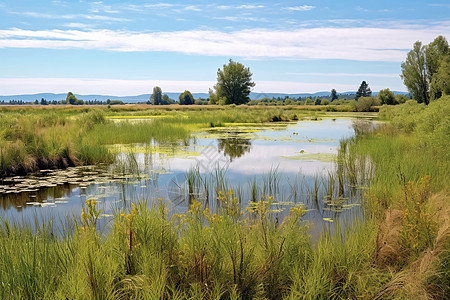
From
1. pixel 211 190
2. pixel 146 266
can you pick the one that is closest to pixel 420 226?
pixel 146 266

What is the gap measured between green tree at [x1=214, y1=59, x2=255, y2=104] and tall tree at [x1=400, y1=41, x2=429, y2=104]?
27.7 m

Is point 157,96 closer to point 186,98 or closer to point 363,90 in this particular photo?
point 186,98

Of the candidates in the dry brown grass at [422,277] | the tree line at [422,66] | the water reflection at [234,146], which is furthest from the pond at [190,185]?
the tree line at [422,66]

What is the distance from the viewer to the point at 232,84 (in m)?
70.4

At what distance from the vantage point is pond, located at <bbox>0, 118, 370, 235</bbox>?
736 cm

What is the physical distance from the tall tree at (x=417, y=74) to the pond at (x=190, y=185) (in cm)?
4274

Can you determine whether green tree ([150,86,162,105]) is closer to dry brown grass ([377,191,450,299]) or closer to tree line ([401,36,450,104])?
tree line ([401,36,450,104])

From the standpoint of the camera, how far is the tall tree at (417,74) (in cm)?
5084

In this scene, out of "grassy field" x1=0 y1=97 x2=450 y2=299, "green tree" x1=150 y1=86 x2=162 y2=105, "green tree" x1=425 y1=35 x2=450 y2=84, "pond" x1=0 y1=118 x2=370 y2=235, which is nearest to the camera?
"grassy field" x1=0 y1=97 x2=450 y2=299

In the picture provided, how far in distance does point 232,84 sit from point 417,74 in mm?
30720

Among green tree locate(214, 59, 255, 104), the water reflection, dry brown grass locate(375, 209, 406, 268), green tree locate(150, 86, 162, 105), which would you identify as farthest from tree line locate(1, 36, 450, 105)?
green tree locate(150, 86, 162, 105)

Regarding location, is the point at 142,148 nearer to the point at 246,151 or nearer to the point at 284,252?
the point at 246,151

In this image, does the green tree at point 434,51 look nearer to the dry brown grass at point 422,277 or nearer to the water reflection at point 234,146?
the water reflection at point 234,146

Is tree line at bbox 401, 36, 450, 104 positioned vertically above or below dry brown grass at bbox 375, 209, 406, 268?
above
